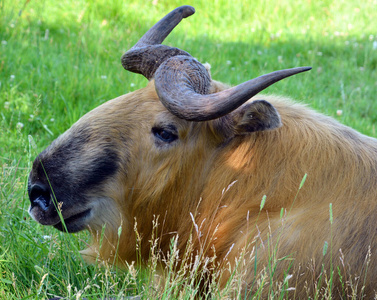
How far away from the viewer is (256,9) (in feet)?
33.9

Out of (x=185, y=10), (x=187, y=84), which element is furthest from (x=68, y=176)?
(x=185, y=10)

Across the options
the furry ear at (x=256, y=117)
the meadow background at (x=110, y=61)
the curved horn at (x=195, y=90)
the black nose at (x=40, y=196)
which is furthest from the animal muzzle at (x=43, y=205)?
the furry ear at (x=256, y=117)

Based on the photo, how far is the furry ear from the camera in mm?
3275

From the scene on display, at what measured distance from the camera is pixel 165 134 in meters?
3.51

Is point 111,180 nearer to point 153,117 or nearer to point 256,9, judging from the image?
point 153,117

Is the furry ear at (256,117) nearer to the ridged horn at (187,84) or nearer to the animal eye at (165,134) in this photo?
the ridged horn at (187,84)

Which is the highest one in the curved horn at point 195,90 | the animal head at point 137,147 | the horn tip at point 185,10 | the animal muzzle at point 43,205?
the horn tip at point 185,10

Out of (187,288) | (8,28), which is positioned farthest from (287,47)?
(187,288)

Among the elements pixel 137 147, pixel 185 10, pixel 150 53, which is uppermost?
pixel 185 10

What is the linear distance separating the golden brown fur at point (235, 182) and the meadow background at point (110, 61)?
55 centimetres

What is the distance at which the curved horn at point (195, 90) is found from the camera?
3035mm

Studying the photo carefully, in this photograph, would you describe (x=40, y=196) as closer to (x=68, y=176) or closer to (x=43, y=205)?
(x=43, y=205)

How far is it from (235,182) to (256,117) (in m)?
0.46

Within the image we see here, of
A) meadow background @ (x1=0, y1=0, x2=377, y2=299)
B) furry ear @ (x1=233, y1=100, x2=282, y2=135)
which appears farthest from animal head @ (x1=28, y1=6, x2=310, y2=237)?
meadow background @ (x1=0, y1=0, x2=377, y2=299)
